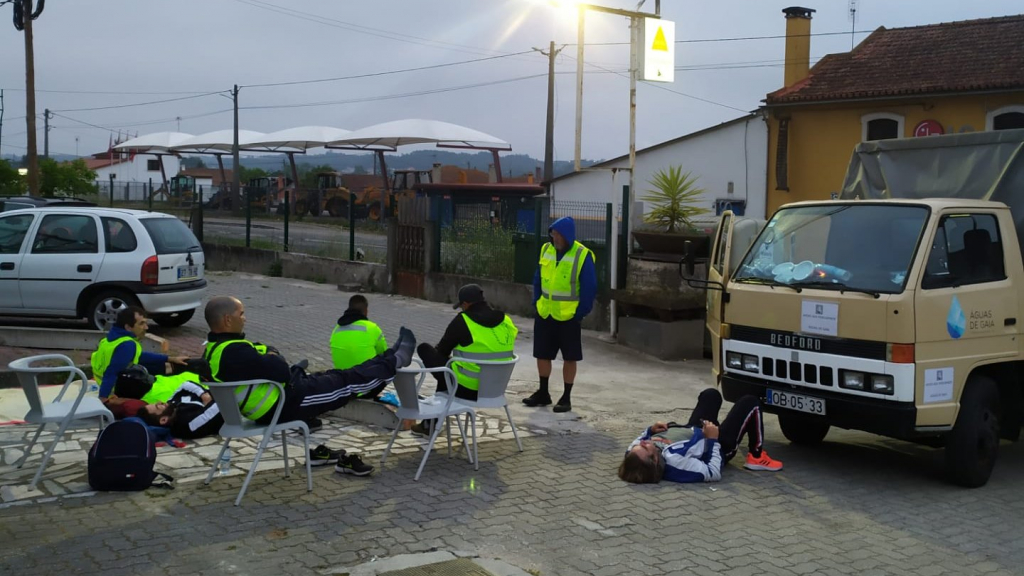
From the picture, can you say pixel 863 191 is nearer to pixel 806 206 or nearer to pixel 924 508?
pixel 806 206

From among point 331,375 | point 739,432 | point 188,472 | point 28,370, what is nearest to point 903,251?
point 739,432

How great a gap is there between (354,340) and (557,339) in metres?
2.46

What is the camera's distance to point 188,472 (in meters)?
6.68

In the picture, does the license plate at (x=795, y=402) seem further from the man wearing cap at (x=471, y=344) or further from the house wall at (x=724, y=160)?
the house wall at (x=724, y=160)

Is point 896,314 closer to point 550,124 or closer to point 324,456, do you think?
point 324,456

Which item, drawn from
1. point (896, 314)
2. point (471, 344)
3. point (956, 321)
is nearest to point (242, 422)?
point (471, 344)

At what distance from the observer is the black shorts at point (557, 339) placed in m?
9.23

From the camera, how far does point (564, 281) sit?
913 centimetres

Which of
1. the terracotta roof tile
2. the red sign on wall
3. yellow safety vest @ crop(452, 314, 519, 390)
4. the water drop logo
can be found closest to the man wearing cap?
yellow safety vest @ crop(452, 314, 519, 390)

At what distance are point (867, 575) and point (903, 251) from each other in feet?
8.98

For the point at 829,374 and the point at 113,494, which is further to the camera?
the point at 829,374

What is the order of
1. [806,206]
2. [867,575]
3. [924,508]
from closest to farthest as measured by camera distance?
[867,575]
[924,508]
[806,206]

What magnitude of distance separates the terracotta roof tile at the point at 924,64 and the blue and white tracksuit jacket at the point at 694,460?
1764 centimetres

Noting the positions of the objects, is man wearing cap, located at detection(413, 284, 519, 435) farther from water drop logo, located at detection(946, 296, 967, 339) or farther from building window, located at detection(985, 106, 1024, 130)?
building window, located at detection(985, 106, 1024, 130)
